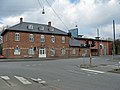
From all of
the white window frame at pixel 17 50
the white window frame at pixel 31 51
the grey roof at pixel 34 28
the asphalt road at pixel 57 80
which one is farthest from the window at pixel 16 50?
the asphalt road at pixel 57 80

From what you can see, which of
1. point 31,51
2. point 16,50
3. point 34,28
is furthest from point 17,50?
point 34,28

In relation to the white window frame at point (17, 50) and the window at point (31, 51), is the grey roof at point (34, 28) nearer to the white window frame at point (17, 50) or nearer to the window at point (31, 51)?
the window at point (31, 51)

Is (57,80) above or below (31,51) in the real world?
below

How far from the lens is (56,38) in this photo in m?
67.9

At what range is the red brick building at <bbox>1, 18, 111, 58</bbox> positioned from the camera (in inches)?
2361

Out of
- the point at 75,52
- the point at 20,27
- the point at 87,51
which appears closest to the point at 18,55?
the point at 20,27

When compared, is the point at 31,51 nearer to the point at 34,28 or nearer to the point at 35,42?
the point at 35,42

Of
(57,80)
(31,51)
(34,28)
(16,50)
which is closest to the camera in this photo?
(57,80)

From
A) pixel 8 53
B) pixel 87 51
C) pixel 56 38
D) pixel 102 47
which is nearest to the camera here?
pixel 8 53

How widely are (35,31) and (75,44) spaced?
55.4ft

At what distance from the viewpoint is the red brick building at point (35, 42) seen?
197ft

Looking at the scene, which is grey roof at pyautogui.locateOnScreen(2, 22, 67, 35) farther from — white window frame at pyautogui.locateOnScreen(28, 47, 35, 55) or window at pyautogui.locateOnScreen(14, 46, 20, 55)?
window at pyautogui.locateOnScreen(14, 46, 20, 55)

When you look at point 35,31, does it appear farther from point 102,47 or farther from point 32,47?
point 102,47

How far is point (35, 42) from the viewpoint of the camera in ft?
209
